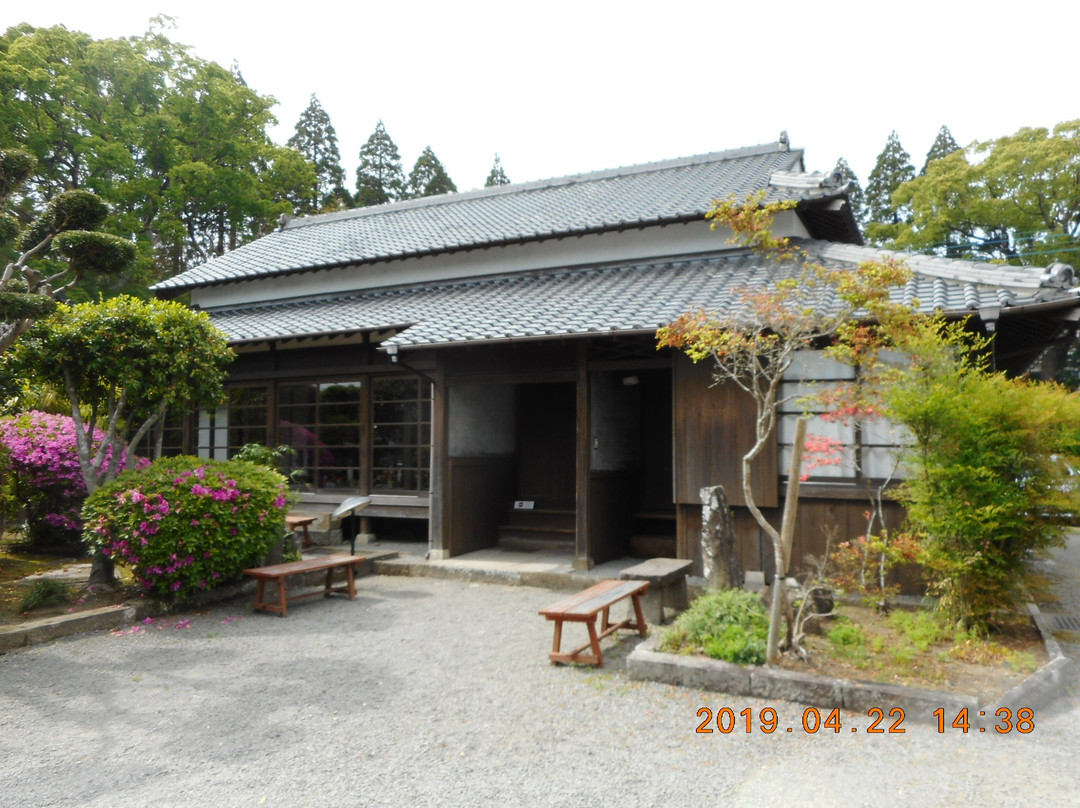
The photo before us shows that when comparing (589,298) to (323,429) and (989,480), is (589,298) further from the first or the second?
(989,480)

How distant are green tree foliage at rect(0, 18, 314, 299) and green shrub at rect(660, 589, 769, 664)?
56.9 ft

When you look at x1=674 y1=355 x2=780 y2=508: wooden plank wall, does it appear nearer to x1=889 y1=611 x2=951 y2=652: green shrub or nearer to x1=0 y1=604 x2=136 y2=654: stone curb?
x1=889 y1=611 x2=951 y2=652: green shrub

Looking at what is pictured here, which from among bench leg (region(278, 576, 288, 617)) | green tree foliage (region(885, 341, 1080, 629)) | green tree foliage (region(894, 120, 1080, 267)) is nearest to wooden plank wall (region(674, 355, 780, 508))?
green tree foliage (region(885, 341, 1080, 629))

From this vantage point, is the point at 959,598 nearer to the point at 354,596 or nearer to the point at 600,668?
the point at 600,668

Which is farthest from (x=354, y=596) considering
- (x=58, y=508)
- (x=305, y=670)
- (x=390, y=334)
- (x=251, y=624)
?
(x=58, y=508)

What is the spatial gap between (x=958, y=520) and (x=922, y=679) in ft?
4.36

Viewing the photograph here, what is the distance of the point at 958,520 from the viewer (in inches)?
205

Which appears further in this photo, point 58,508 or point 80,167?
point 80,167

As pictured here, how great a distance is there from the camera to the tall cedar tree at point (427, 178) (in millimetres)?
33438

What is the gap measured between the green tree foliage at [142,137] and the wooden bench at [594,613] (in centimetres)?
1657

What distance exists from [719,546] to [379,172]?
3131cm

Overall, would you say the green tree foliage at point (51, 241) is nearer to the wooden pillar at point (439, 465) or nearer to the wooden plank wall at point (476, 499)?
the wooden pillar at point (439, 465)

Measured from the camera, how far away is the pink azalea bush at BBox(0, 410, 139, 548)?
369 inches

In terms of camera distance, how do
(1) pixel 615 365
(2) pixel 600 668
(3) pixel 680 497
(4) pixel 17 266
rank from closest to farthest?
(2) pixel 600 668 < (4) pixel 17 266 < (3) pixel 680 497 < (1) pixel 615 365
